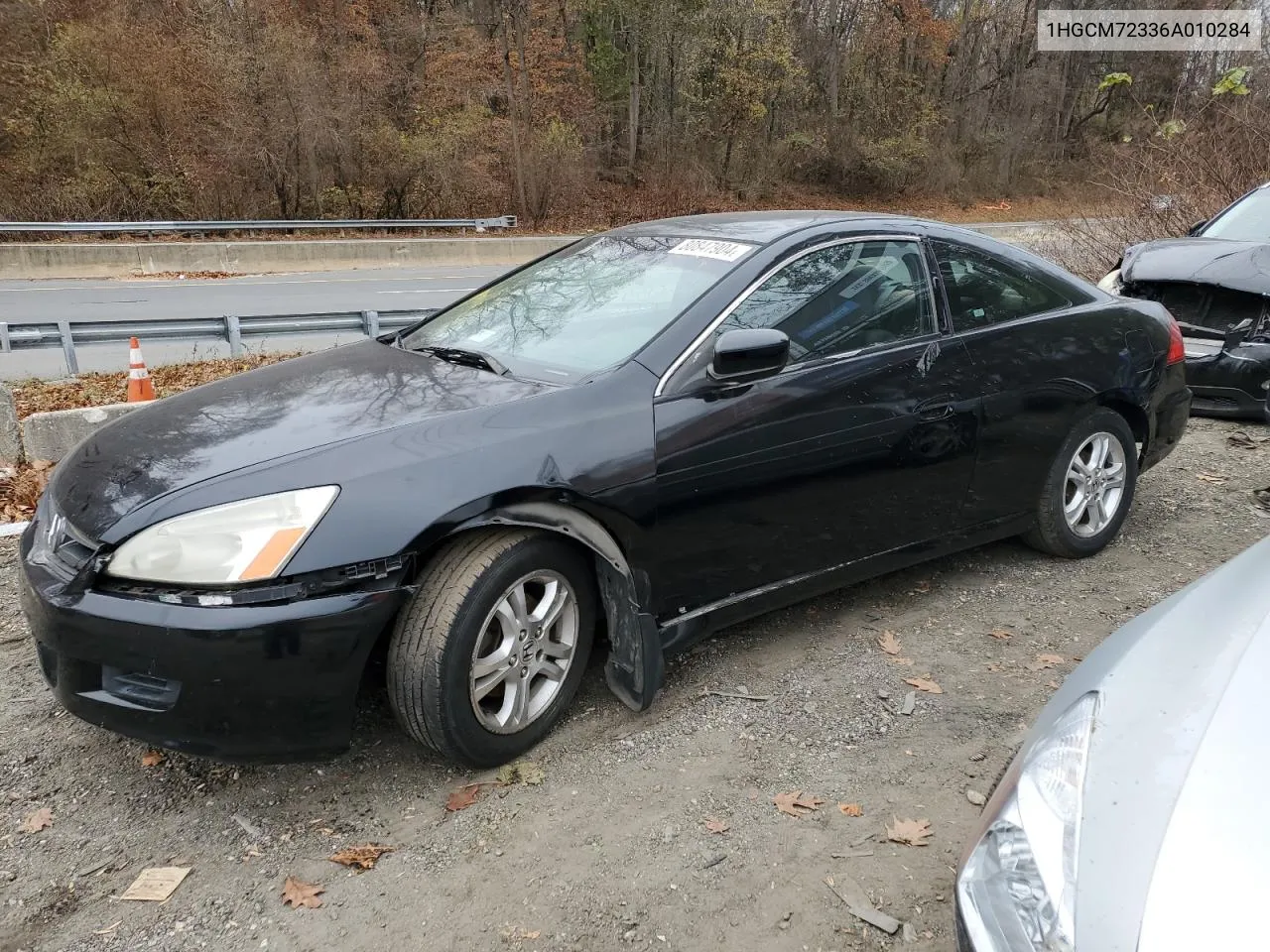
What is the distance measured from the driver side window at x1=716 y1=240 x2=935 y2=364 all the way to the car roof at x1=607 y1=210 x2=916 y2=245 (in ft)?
0.50

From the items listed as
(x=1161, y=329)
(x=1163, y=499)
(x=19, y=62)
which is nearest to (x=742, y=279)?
(x=1161, y=329)

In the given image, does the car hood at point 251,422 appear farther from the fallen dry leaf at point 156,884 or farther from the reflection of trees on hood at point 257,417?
the fallen dry leaf at point 156,884

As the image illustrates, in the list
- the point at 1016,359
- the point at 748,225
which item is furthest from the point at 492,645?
the point at 1016,359

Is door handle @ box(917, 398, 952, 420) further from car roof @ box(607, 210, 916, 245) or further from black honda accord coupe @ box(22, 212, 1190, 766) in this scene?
car roof @ box(607, 210, 916, 245)

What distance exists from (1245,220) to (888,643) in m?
6.31

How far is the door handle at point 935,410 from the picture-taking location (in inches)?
147

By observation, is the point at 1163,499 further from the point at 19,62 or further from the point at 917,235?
the point at 19,62

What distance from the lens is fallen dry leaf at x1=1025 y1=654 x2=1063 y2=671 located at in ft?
12.1

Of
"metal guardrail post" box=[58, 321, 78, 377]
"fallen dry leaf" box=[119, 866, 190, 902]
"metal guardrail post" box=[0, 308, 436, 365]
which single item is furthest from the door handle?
"metal guardrail post" box=[58, 321, 78, 377]

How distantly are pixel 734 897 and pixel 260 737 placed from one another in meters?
1.31

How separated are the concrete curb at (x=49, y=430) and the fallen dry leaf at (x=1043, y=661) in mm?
4842

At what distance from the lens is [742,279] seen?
3402 millimetres

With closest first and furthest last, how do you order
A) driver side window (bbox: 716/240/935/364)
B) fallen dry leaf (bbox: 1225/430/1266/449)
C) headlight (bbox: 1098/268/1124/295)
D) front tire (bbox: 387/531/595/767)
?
front tire (bbox: 387/531/595/767), driver side window (bbox: 716/240/935/364), fallen dry leaf (bbox: 1225/430/1266/449), headlight (bbox: 1098/268/1124/295)

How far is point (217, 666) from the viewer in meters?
2.47
